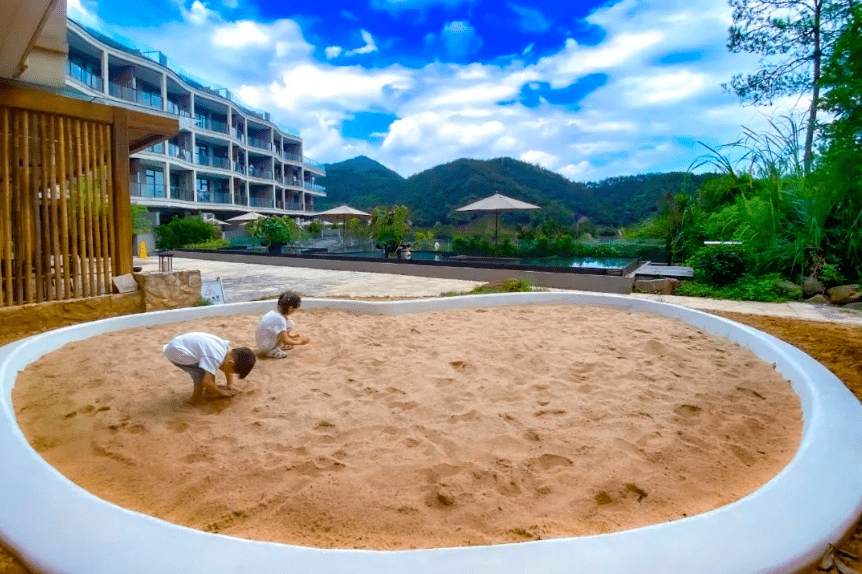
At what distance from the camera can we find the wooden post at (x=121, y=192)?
256 inches

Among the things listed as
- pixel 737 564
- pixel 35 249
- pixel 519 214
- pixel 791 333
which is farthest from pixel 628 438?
pixel 519 214

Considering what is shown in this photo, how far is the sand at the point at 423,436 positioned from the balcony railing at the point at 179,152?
111 feet

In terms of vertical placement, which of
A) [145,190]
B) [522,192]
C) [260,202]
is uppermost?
[522,192]

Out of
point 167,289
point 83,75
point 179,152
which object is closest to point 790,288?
point 167,289

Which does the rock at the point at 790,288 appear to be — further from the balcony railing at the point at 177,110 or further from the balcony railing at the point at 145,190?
the balcony railing at the point at 177,110

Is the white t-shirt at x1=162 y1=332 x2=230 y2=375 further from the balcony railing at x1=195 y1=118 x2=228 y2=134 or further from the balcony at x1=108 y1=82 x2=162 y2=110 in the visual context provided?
the balcony railing at x1=195 y1=118 x2=228 y2=134

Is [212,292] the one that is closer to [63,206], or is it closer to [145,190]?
[63,206]

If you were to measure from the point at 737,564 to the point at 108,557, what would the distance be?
212cm

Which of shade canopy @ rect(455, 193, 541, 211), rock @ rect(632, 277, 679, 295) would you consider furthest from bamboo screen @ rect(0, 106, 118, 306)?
shade canopy @ rect(455, 193, 541, 211)

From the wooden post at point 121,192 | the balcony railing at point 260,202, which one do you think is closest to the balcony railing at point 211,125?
the balcony railing at point 260,202

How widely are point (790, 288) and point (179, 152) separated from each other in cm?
3702

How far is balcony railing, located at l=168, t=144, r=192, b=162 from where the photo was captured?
33.5 metres

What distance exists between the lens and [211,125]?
38031 millimetres

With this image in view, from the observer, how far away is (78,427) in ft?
9.86
